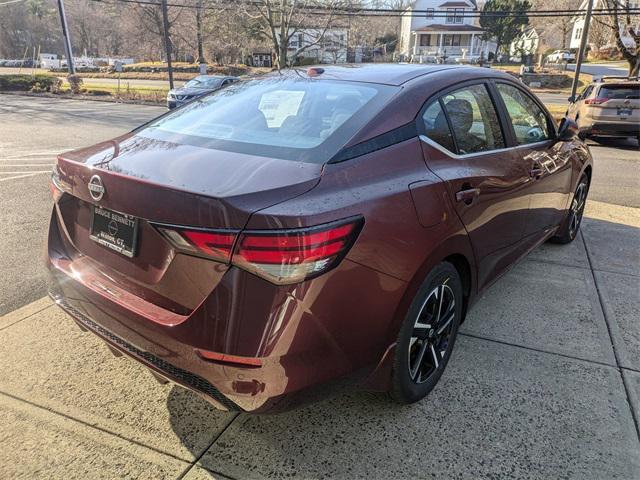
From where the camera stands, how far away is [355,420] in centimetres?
248

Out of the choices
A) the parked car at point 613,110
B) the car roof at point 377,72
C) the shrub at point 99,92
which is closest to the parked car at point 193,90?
the shrub at point 99,92

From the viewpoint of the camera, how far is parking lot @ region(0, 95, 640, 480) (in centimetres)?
220

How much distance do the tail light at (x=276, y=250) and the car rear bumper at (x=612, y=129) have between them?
1255 cm

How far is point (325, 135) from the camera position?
7.50 ft

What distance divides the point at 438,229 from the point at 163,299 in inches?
49.6

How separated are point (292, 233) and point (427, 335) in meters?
1.14

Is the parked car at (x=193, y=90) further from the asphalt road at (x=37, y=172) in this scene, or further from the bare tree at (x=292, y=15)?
the bare tree at (x=292, y=15)

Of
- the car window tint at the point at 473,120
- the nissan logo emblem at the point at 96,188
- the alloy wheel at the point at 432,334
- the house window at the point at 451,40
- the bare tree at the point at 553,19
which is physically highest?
the bare tree at the point at 553,19

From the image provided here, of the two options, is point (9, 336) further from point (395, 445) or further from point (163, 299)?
point (395, 445)

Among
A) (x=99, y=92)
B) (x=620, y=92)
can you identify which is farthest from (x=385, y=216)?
(x=99, y=92)

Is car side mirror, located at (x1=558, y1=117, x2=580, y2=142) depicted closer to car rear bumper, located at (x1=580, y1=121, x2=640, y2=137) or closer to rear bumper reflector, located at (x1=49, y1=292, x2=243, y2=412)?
Answer: rear bumper reflector, located at (x1=49, y1=292, x2=243, y2=412)

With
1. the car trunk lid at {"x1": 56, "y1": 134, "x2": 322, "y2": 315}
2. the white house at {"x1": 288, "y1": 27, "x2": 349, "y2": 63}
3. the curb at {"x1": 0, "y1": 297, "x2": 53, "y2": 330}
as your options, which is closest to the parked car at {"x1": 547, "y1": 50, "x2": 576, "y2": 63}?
the white house at {"x1": 288, "y1": 27, "x2": 349, "y2": 63}

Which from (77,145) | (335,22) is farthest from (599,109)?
(335,22)

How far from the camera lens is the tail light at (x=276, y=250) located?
A: 1.70 metres
